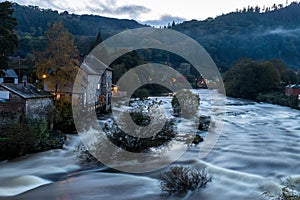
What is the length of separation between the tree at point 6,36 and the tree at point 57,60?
232 centimetres

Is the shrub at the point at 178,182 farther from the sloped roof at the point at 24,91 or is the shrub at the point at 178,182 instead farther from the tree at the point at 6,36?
the tree at the point at 6,36

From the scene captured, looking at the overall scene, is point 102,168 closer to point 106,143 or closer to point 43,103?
point 106,143

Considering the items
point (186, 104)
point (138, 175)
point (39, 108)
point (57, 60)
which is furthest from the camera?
→ point (186, 104)

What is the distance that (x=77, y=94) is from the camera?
29656 millimetres

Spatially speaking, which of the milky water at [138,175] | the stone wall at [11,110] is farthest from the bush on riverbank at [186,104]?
the stone wall at [11,110]

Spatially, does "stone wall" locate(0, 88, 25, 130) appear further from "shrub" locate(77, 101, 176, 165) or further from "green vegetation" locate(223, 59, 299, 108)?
"green vegetation" locate(223, 59, 299, 108)

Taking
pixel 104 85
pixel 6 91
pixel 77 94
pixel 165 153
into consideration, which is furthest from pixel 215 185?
pixel 104 85

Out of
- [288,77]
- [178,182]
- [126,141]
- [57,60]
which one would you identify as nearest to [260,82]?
[288,77]

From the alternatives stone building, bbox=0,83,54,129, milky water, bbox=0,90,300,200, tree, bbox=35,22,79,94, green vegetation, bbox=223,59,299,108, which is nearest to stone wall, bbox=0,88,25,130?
stone building, bbox=0,83,54,129

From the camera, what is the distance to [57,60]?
88.6 feet

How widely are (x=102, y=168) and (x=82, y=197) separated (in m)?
3.52

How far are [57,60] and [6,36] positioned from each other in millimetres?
4587

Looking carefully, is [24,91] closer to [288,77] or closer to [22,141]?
[22,141]

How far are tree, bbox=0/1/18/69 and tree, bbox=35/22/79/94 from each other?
232 centimetres
